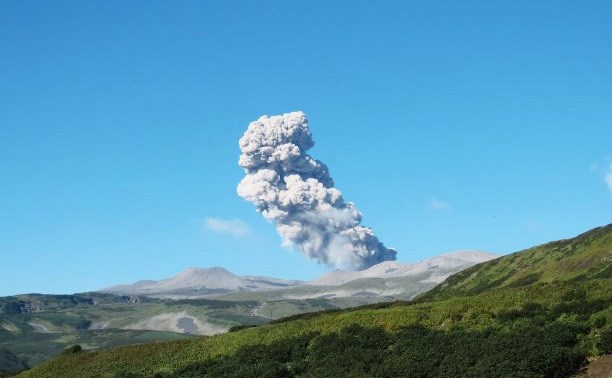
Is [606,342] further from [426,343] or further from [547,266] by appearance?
[547,266]

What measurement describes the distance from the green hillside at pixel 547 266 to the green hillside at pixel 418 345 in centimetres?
3511

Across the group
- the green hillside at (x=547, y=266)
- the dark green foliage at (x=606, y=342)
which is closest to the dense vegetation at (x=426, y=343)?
the dark green foliage at (x=606, y=342)

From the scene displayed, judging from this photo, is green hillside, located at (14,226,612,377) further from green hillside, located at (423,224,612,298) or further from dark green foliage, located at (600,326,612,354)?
green hillside, located at (423,224,612,298)

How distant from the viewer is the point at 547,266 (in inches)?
3698

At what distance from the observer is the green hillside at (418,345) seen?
36.8 metres

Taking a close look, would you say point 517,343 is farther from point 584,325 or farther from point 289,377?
point 289,377

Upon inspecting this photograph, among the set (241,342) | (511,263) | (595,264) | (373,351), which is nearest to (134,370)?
(241,342)

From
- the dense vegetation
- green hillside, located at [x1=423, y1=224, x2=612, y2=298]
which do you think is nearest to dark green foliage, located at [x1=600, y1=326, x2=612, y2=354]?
the dense vegetation

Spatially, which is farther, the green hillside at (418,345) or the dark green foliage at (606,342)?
the green hillside at (418,345)

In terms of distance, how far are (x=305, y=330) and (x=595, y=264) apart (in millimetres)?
45286

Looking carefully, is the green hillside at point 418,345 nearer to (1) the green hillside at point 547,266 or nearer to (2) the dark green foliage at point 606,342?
(2) the dark green foliage at point 606,342

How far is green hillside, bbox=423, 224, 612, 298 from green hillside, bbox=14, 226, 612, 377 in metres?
35.1

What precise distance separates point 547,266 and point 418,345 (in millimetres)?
58293

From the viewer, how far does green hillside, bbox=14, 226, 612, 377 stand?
36844 millimetres
